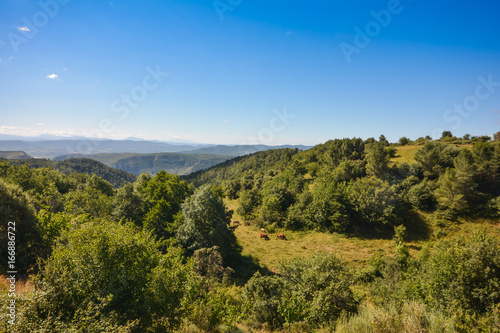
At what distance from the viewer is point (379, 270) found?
2050 centimetres

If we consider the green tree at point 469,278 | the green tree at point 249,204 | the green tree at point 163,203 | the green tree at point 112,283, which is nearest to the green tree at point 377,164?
the green tree at point 249,204

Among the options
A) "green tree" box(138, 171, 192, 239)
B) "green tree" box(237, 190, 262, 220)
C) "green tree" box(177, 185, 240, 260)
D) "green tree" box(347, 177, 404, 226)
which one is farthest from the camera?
"green tree" box(237, 190, 262, 220)

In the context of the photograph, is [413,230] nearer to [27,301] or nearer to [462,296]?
[462,296]

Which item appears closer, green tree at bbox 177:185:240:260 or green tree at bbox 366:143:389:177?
green tree at bbox 177:185:240:260

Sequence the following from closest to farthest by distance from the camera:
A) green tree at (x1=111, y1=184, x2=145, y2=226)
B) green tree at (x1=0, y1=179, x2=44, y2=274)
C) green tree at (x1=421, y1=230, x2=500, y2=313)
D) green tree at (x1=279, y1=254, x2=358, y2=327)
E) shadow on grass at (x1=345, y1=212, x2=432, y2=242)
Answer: green tree at (x1=421, y1=230, x2=500, y2=313), green tree at (x1=279, y1=254, x2=358, y2=327), green tree at (x1=0, y1=179, x2=44, y2=274), green tree at (x1=111, y1=184, x2=145, y2=226), shadow on grass at (x1=345, y1=212, x2=432, y2=242)

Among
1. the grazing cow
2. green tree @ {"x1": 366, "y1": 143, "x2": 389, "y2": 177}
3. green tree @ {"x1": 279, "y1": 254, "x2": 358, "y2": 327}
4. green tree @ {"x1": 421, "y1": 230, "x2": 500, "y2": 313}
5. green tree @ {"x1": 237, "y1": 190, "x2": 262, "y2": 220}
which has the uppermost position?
green tree @ {"x1": 366, "y1": 143, "x2": 389, "y2": 177}

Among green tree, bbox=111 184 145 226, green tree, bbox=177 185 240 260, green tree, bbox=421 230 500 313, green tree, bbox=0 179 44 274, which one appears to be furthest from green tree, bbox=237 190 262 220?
green tree, bbox=421 230 500 313

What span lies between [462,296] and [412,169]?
125 feet

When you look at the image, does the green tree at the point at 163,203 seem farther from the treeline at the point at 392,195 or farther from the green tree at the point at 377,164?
the green tree at the point at 377,164

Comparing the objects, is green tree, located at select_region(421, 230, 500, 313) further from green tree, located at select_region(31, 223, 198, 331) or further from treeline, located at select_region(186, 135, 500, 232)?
treeline, located at select_region(186, 135, 500, 232)

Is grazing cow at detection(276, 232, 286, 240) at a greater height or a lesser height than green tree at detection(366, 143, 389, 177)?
lesser

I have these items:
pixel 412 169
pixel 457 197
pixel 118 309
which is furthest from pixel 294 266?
pixel 412 169

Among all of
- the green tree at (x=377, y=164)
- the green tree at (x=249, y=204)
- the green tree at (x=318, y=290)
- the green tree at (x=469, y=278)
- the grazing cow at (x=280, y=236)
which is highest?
the green tree at (x=377, y=164)

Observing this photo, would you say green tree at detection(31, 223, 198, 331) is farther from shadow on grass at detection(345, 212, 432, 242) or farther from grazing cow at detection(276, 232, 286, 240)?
shadow on grass at detection(345, 212, 432, 242)
